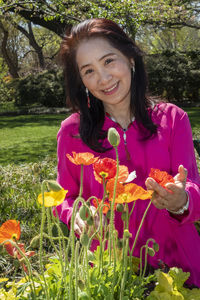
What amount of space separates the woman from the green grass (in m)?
4.25

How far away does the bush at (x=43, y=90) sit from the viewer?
15.5 meters

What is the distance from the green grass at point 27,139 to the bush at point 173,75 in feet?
15.0

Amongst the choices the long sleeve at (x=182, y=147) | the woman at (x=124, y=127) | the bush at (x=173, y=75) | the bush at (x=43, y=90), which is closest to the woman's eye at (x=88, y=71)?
the woman at (x=124, y=127)

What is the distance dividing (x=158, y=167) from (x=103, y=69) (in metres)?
0.58

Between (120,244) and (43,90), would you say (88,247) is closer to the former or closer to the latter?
(120,244)

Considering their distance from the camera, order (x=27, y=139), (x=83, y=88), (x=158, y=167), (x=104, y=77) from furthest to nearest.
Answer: (x=27, y=139) < (x=83, y=88) < (x=158, y=167) < (x=104, y=77)

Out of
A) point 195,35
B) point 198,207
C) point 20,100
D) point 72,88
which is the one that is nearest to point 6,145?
point 72,88

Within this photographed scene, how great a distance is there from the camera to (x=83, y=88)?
2121mm

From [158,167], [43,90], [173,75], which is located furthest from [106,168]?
[43,90]

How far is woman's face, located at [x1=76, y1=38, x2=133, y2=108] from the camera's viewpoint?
1727 mm

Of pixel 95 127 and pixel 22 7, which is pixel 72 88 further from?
pixel 22 7

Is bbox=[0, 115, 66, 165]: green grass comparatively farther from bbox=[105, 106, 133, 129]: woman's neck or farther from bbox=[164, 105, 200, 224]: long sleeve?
bbox=[164, 105, 200, 224]: long sleeve

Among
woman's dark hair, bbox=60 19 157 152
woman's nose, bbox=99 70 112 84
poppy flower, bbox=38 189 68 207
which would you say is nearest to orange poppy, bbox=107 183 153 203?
poppy flower, bbox=38 189 68 207

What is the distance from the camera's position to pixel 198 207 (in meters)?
1.33
